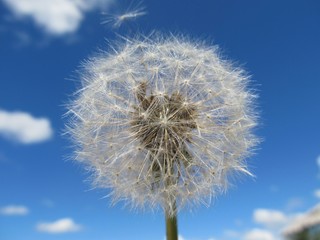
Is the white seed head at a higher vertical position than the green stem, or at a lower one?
higher

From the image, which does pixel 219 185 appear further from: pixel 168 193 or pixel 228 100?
pixel 228 100

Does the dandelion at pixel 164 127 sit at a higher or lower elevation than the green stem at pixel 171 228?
higher

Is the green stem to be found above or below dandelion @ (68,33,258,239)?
below

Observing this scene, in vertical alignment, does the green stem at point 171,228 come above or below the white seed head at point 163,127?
below
